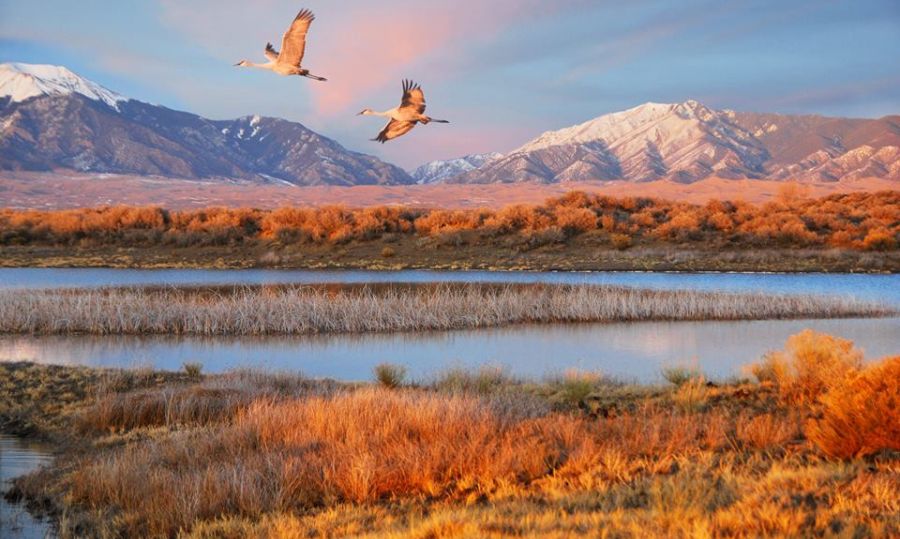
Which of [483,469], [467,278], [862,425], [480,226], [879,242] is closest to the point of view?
[483,469]

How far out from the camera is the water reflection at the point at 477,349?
719 inches

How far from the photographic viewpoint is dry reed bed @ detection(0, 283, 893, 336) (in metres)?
23.4

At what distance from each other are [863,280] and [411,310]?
27452 mm

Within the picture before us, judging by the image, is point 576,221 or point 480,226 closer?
point 576,221

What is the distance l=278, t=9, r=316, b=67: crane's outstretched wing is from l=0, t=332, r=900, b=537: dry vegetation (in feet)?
15.1

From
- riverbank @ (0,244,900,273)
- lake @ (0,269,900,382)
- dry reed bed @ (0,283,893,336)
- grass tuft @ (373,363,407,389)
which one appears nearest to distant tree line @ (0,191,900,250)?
riverbank @ (0,244,900,273)

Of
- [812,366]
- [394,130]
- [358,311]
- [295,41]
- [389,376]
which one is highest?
[295,41]

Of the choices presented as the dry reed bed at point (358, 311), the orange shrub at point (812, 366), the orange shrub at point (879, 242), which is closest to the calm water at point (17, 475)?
the orange shrub at point (812, 366)

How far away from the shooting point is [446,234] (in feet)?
182

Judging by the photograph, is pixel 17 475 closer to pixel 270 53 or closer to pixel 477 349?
pixel 270 53

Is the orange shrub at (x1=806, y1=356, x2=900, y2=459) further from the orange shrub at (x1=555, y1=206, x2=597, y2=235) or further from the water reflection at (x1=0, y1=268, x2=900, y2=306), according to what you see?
the orange shrub at (x1=555, y1=206, x2=597, y2=235)

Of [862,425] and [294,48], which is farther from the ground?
[294,48]

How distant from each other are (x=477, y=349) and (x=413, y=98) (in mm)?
10978

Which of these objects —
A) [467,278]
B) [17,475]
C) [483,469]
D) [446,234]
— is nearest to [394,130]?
[483,469]
